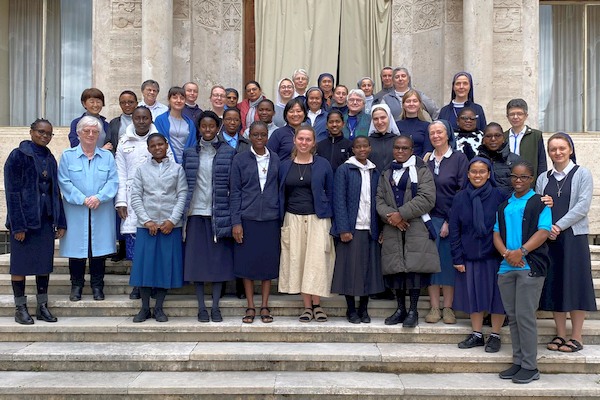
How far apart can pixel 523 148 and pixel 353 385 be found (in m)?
3.12

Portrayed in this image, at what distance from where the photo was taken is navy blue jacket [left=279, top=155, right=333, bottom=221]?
5973mm

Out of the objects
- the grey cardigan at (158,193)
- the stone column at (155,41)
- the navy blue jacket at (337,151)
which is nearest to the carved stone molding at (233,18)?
the stone column at (155,41)

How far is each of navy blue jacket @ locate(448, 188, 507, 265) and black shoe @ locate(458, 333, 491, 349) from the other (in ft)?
2.30

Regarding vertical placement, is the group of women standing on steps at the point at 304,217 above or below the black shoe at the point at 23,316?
above

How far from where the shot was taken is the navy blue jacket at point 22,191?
5.87m

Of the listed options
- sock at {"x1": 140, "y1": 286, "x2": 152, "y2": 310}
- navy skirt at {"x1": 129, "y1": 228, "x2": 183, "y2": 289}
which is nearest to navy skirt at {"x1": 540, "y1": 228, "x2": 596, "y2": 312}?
navy skirt at {"x1": 129, "y1": 228, "x2": 183, "y2": 289}

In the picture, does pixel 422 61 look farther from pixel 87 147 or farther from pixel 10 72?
pixel 10 72

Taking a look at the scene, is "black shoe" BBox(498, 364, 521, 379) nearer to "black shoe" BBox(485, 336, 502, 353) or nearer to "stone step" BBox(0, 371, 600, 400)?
"stone step" BBox(0, 371, 600, 400)

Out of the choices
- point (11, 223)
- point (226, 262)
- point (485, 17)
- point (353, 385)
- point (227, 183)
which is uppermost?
point (485, 17)

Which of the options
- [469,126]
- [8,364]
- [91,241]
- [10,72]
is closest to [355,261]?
[469,126]

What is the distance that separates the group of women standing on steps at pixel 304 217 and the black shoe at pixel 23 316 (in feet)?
0.04

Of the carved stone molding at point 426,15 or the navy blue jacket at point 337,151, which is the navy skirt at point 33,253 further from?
the carved stone molding at point 426,15

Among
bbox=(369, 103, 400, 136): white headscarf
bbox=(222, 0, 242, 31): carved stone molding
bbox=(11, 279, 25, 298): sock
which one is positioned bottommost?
bbox=(11, 279, 25, 298): sock

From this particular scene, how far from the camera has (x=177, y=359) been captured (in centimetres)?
533
